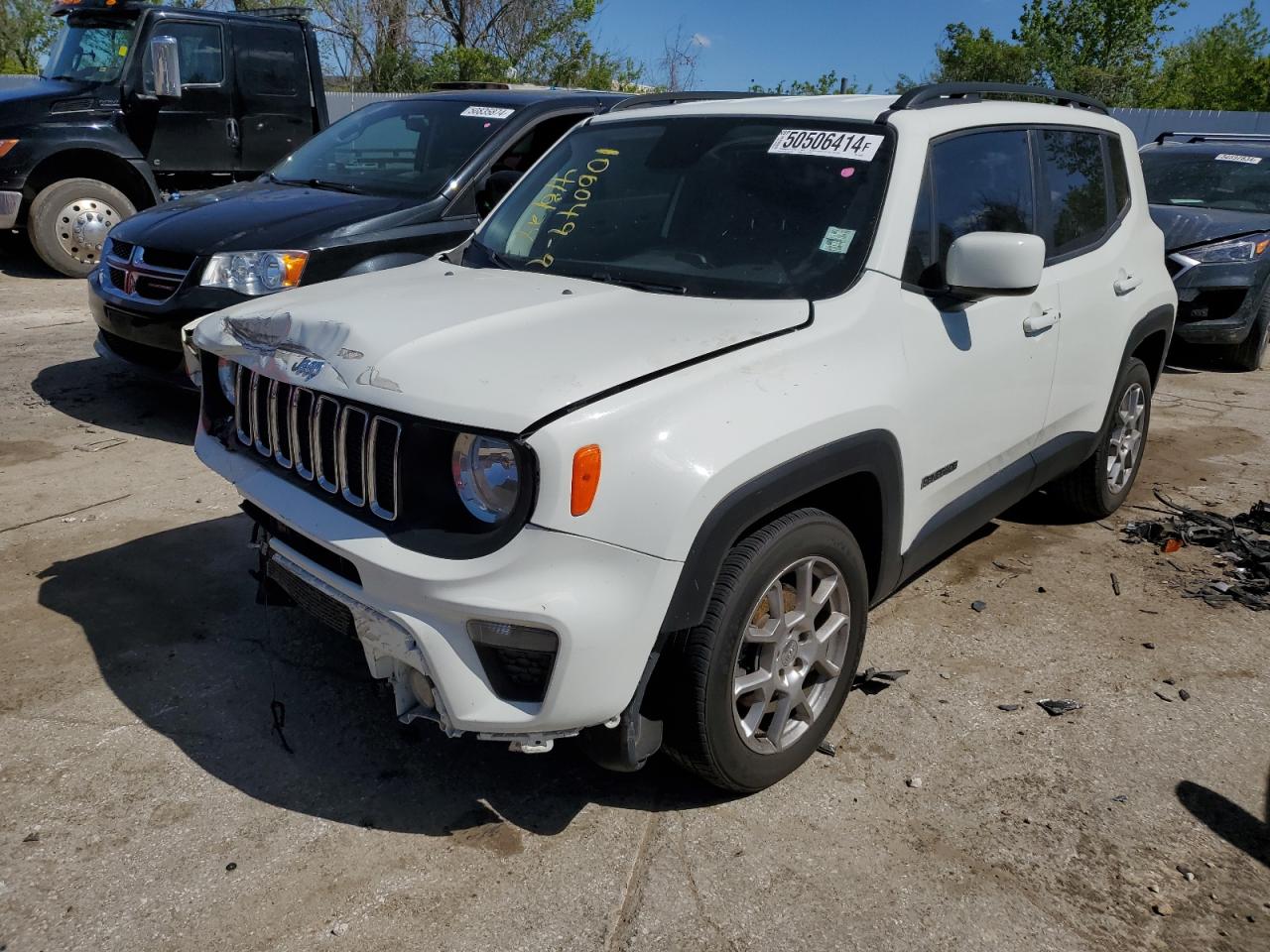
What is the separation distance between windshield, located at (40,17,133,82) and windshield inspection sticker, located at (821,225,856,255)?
877 centimetres

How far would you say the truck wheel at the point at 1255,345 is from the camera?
28.3 feet

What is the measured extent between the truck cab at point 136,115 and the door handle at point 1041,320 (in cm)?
821

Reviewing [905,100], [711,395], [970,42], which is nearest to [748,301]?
[711,395]

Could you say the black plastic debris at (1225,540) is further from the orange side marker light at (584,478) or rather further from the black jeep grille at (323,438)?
the black jeep grille at (323,438)

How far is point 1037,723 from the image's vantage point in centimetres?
343

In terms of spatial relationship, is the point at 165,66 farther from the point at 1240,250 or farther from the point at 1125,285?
the point at 1240,250

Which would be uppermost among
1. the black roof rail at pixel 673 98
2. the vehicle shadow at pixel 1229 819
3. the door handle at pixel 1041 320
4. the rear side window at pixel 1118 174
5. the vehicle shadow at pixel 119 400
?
the black roof rail at pixel 673 98

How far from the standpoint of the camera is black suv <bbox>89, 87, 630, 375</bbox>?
18.1 feet

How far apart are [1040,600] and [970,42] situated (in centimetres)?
3874

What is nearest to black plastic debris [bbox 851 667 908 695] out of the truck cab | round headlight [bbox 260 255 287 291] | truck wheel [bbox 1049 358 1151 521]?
truck wheel [bbox 1049 358 1151 521]

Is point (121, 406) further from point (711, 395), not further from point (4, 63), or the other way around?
point (4, 63)

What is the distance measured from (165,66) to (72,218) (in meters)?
1.90

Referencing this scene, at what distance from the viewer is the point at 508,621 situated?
7.75 ft

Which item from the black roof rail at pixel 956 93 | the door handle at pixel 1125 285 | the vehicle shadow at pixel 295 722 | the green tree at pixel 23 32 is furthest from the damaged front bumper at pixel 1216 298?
the green tree at pixel 23 32
